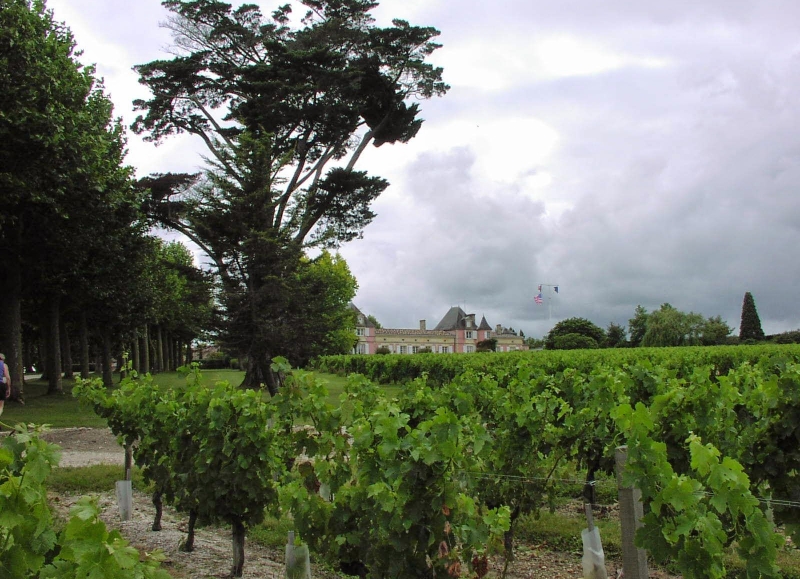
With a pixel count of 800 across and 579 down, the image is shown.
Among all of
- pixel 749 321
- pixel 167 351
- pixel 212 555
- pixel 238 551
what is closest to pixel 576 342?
pixel 749 321

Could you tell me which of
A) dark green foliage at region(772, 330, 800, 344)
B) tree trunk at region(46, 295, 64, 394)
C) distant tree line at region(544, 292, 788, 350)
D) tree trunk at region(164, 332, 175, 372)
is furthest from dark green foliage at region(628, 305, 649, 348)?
tree trunk at region(46, 295, 64, 394)

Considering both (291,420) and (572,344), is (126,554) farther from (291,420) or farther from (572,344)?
(572,344)

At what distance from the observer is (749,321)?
258 ft

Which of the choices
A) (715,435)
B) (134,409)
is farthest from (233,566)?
(715,435)

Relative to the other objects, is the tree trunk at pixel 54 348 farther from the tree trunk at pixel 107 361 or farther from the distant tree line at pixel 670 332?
the distant tree line at pixel 670 332

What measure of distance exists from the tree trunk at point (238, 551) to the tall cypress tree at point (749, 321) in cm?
8248

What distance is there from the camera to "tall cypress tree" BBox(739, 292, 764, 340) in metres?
→ 77.4

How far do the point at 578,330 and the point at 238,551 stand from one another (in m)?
83.3

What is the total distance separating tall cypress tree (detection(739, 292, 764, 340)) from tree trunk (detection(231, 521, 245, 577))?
82.5m

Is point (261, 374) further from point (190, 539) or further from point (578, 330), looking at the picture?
point (578, 330)

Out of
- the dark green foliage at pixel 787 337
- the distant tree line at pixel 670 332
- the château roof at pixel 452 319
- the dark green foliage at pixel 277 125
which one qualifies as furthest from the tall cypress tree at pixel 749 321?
the dark green foliage at pixel 277 125

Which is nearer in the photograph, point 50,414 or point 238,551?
point 238,551

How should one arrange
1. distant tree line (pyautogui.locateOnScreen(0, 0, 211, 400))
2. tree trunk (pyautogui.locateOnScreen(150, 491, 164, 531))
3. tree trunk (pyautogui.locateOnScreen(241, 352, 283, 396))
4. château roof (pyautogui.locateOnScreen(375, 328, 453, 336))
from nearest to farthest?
tree trunk (pyautogui.locateOnScreen(150, 491, 164, 531)) → distant tree line (pyautogui.locateOnScreen(0, 0, 211, 400)) → tree trunk (pyautogui.locateOnScreen(241, 352, 283, 396)) → château roof (pyautogui.locateOnScreen(375, 328, 453, 336))

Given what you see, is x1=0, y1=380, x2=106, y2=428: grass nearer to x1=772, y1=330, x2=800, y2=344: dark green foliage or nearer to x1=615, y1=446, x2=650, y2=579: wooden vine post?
x1=615, y1=446, x2=650, y2=579: wooden vine post
